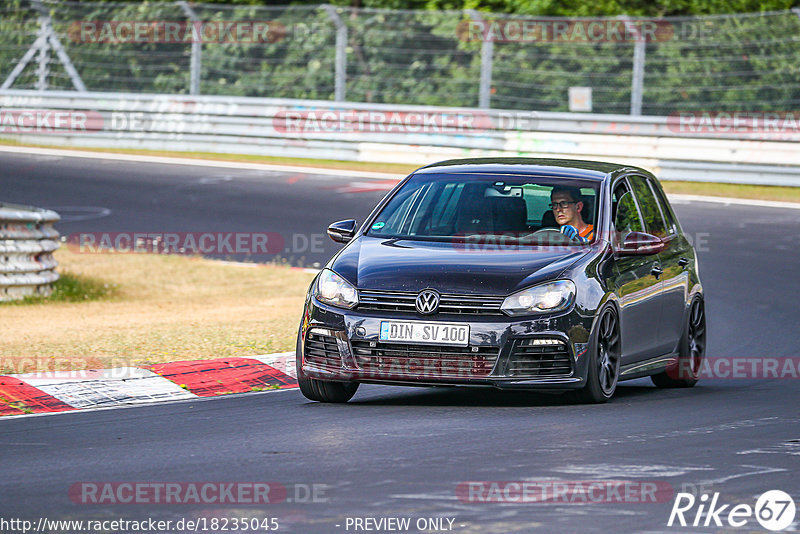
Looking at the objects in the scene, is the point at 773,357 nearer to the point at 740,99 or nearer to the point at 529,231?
the point at 529,231

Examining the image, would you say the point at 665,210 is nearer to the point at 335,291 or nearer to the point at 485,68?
the point at 335,291

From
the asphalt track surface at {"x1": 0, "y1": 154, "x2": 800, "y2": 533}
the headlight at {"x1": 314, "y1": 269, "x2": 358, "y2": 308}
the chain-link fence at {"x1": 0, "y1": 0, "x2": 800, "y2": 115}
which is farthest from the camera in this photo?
the chain-link fence at {"x1": 0, "y1": 0, "x2": 800, "y2": 115}

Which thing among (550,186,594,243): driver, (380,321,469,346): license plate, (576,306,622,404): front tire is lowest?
(576,306,622,404): front tire

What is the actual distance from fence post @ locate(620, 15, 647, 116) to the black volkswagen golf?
14.7 m

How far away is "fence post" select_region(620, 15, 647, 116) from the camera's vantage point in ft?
80.5

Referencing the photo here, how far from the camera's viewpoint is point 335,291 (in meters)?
8.58

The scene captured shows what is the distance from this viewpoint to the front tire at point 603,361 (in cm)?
852

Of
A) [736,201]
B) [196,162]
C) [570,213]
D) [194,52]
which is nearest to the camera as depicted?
[570,213]

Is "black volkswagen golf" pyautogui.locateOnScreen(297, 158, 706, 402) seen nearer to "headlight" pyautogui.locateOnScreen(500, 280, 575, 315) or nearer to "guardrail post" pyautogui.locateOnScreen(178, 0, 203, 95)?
"headlight" pyautogui.locateOnScreen(500, 280, 575, 315)

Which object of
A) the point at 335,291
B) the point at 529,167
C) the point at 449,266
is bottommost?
the point at 335,291

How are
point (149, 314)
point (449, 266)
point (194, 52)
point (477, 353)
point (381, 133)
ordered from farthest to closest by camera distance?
point (194, 52) → point (381, 133) → point (149, 314) → point (449, 266) → point (477, 353)

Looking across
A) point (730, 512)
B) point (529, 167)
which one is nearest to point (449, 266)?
point (529, 167)

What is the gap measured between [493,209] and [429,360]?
1518mm

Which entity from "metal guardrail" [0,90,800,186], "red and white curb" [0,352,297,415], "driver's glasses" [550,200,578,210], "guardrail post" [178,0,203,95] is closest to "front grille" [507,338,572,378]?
"driver's glasses" [550,200,578,210]
